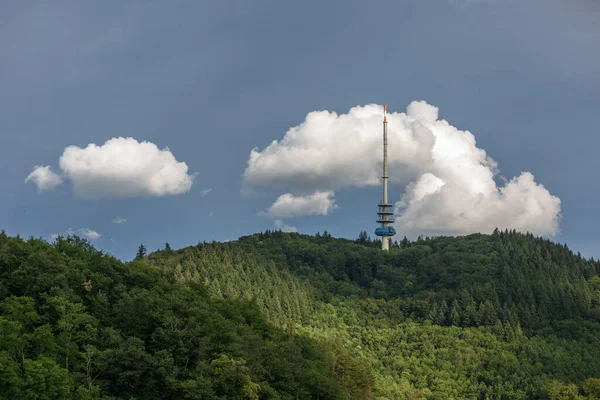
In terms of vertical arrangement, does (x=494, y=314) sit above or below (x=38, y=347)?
above

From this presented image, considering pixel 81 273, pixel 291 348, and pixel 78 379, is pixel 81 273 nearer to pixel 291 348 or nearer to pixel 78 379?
pixel 78 379

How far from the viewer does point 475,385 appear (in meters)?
158

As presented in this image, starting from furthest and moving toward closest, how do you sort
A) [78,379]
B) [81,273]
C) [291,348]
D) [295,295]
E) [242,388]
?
[295,295], [291,348], [81,273], [242,388], [78,379]

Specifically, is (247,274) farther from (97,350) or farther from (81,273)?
(97,350)

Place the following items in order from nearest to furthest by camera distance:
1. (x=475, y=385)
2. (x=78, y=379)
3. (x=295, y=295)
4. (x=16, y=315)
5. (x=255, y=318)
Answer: (x=78, y=379), (x=16, y=315), (x=255, y=318), (x=475, y=385), (x=295, y=295)

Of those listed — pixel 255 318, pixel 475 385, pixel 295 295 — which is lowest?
pixel 475 385

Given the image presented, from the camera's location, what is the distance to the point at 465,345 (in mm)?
179250

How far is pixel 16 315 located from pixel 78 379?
412 inches

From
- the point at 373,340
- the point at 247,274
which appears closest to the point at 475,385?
the point at 373,340

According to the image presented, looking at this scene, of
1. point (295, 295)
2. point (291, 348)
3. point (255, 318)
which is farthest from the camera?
point (295, 295)

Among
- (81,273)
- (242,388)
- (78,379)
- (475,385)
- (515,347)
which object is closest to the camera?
(78,379)

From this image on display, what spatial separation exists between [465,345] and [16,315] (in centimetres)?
14006

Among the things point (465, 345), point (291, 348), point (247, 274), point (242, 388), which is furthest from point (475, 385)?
point (242, 388)

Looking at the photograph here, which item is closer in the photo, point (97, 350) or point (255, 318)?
point (97, 350)
